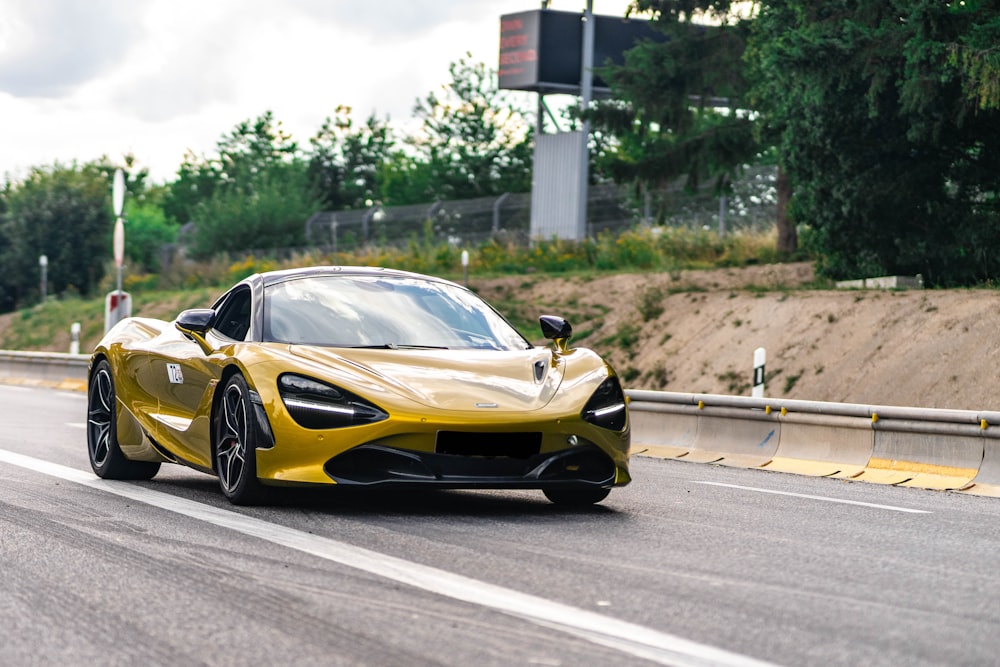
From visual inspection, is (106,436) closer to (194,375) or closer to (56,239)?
(194,375)

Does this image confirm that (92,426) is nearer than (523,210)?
Yes

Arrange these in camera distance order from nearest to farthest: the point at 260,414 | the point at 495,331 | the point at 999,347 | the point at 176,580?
1. the point at 176,580
2. the point at 260,414
3. the point at 495,331
4. the point at 999,347

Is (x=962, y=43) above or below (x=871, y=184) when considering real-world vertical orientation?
above

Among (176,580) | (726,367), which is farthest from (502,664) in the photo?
(726,367)

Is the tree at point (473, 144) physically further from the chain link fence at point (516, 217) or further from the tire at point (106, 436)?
the tire at point (106, 436)

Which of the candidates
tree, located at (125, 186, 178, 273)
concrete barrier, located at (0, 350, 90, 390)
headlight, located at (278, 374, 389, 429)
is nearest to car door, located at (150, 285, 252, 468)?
headlight, located at (278, 374, 389, 429)

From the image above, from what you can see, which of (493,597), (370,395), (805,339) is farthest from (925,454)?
(805,339)

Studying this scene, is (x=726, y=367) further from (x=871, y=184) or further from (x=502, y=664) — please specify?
(x=502, y=664)

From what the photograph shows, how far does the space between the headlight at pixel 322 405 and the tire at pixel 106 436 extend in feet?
8.28

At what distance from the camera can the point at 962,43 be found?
64.4 feet

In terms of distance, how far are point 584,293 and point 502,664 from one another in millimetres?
28781

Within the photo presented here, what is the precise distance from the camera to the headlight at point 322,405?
26.1ft

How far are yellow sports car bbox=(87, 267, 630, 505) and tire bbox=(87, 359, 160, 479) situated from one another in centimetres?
20

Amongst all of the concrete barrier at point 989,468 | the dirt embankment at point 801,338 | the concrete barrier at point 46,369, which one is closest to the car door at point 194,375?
the concrete barrier at point 989,468
